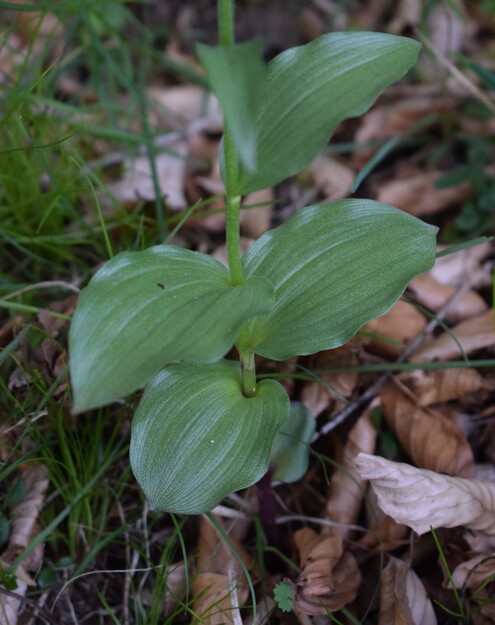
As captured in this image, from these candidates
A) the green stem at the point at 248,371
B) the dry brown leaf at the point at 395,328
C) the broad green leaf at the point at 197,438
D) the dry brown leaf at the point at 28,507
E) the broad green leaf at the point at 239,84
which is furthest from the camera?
the dry brown leaf at the point at 395,328

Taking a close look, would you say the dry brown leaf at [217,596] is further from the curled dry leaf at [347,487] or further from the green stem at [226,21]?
the green stem at [226,21]

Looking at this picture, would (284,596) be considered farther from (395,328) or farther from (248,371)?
(395,328)

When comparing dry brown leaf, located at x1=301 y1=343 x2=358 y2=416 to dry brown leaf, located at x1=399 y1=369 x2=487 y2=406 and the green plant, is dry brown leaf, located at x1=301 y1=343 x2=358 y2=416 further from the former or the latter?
the green plant

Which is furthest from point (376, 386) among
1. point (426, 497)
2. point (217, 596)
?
point (217, 596)

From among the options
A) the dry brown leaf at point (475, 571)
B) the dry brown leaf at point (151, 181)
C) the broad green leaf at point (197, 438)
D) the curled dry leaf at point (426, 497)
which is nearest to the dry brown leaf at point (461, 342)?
the curled dry leaf at point (426, 497)

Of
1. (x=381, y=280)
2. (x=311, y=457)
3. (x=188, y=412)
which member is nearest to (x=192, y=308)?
(x=188, y=412)

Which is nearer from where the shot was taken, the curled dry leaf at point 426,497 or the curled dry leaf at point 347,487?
the curled dry leaf at point 426,497
